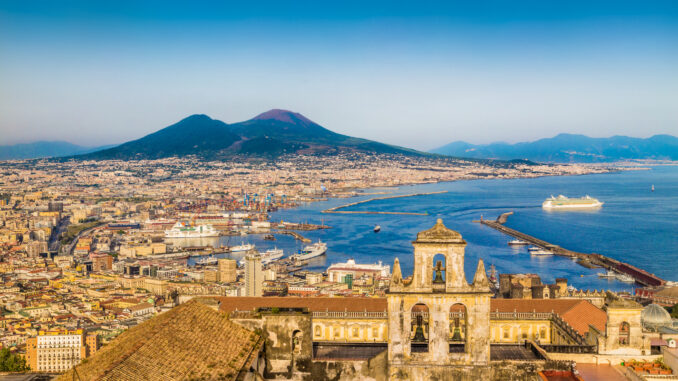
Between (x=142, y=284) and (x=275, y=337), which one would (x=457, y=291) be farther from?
(x=142, y=284)

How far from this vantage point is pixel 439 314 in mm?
8914

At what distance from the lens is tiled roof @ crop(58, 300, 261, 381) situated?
22.8ft

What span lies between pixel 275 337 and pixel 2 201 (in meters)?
109

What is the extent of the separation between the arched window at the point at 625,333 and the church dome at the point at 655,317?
6494 millimetres

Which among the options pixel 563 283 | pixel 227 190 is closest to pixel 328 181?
pixel 227 190

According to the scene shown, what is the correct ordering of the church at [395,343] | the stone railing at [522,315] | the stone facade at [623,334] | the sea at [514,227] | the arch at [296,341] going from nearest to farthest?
the church at [395,343], the arch at [296,341], the stone facade at [623,334], the stone railing at [522,315], the sea at [514,227]

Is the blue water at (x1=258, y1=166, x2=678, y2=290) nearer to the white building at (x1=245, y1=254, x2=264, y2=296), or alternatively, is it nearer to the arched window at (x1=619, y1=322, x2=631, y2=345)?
the white building at (x1=245, y1=254, x2=264, y2=296)

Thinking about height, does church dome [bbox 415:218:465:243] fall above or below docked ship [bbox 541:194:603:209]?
above

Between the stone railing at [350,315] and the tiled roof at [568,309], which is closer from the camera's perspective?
the tiled roof at [568,309]

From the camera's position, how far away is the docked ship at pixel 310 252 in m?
54.0

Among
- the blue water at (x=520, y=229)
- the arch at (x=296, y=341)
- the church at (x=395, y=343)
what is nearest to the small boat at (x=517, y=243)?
the blue water at (x=520, y=229)

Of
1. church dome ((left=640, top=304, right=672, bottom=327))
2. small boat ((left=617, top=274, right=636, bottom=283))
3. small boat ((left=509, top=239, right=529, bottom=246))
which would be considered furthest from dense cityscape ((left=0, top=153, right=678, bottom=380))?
small boat ((left=509, top=239, right=529, bottom=246))

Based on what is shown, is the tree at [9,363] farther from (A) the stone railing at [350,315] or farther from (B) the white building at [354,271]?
(B) the white building at [354,271]

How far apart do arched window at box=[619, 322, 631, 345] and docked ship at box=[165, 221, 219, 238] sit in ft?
226
